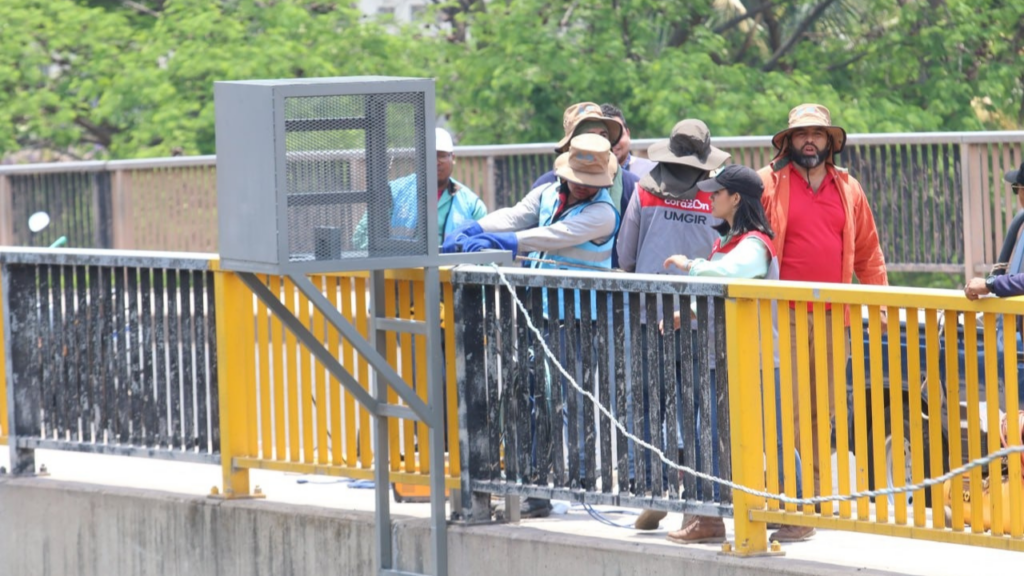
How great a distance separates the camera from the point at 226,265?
261 inches

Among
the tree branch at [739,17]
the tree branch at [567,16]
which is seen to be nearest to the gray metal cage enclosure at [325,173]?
the tree branch at [567,16]

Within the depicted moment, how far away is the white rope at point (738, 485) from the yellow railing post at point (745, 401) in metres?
0.05

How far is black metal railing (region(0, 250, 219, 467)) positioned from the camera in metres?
7.51

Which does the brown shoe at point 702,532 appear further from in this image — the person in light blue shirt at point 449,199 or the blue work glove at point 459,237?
the person in light blue shirt at point 449,199

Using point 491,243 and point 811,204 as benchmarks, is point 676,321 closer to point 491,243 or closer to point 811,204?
point 491,243

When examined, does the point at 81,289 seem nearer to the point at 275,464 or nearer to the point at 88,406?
the point at 88,406

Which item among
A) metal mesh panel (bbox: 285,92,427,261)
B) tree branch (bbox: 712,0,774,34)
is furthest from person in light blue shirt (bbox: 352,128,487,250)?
tree branch (bbox: 712,0,774,34)

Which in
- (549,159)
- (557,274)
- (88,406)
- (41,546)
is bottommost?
(41,546)

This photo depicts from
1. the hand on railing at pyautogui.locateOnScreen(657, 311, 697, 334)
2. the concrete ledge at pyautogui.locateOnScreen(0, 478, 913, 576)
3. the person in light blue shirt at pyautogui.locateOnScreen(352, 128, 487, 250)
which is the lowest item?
the concrete ledge at pyautogui.locateOnScreen(0, 478, 913, 576)

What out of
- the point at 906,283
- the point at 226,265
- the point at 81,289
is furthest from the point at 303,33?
the point at 226,265

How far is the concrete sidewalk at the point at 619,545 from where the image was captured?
19.9ft

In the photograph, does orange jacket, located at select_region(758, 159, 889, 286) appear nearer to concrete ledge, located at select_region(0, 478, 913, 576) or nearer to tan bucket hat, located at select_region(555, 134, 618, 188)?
tan bucket hat, located at select_region(555, 134, 618, 188)

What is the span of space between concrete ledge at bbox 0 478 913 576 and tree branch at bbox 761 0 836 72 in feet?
52.5

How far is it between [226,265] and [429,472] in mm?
1133
